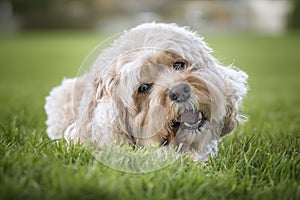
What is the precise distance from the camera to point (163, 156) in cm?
332

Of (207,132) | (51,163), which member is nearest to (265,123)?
(207,132)

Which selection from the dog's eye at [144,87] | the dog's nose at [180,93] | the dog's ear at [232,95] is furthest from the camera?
the dog's ear at [232,95]

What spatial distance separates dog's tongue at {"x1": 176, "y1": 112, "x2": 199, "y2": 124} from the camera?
3.45m

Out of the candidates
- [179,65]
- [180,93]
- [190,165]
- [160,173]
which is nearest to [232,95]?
[179,65]

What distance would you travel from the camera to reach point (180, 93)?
3.36m

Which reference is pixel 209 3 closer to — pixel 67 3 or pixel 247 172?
pixel 67 3

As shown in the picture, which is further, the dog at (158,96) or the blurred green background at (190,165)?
the dog at (158,96)

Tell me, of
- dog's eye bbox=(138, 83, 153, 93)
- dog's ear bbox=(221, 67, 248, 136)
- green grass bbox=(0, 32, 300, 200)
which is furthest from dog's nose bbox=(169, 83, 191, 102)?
Answer: dog's ear bbox=(221, 67, 248, 136)

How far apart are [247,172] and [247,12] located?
43705 millimetres

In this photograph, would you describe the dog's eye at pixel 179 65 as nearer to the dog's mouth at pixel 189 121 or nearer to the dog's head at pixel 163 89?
the dog's head at pixel 163 89

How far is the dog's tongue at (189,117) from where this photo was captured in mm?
3450

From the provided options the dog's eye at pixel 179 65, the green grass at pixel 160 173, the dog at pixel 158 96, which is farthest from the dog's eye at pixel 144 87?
the green grass at pixel 160 173

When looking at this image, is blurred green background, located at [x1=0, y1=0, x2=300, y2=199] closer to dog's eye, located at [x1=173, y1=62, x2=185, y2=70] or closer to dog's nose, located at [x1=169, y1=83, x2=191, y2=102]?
dog's nose, located at [x1=169, y1=83, x2=191, y2=102]

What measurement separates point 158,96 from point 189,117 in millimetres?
282
